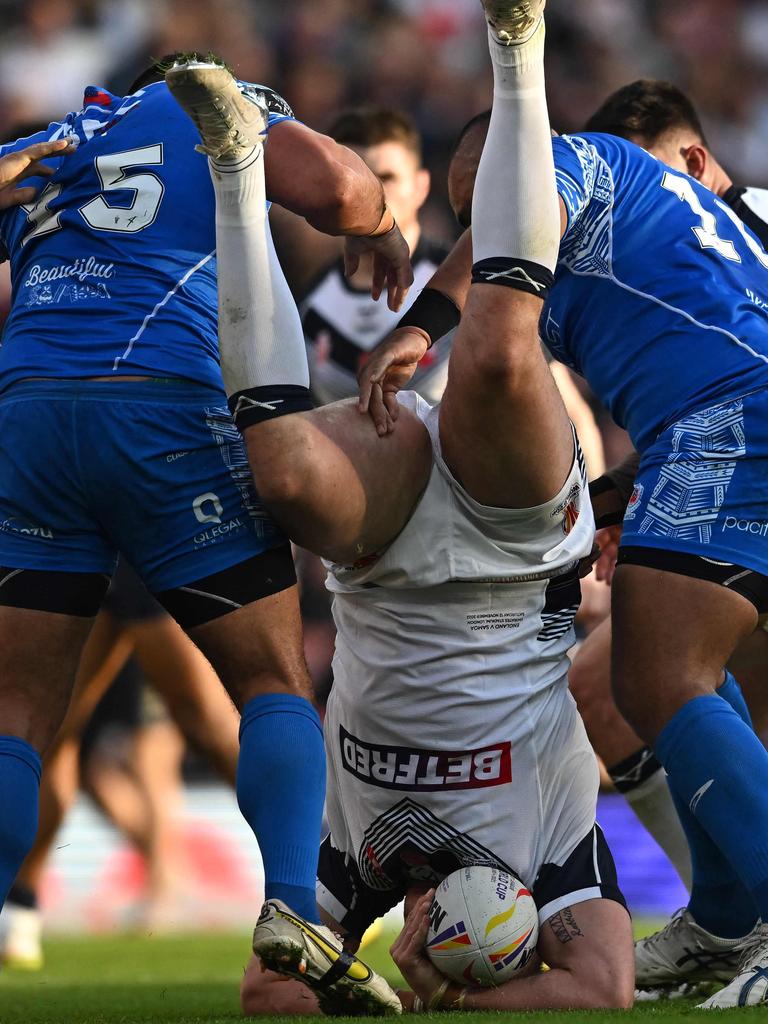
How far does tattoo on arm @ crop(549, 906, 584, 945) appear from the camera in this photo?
2621 millimetres

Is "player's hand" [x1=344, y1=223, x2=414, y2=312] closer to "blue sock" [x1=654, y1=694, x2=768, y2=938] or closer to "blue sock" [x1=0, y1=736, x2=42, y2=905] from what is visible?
"blue sock" [x1=654, y1=694, x2=768, y2=938]

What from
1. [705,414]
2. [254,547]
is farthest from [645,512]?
[254,547]

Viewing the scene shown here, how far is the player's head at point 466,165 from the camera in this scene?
131 inches

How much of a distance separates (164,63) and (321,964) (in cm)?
170

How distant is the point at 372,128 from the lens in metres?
5.54

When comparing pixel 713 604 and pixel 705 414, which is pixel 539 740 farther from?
pixel 705 414

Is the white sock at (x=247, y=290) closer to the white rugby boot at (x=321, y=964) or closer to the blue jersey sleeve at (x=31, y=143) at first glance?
the blue jersey sleeve at (x=31, y=143)

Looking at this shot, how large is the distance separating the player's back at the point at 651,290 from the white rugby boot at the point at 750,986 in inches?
40.8

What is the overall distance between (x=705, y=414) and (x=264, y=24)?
6.51 m

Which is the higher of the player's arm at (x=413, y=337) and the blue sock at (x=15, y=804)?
the player's arm at (x=413, y=337)

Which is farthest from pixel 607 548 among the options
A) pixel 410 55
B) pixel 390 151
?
pixel 410 55

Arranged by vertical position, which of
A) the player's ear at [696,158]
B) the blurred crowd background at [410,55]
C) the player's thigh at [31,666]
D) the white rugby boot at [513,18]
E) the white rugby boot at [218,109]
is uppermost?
the white rugby boot at [513,18]

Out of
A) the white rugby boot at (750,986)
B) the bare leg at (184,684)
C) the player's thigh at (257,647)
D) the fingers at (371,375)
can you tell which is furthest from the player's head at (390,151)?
the white rugby boot at (750,986)

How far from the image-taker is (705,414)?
291 centimetres
